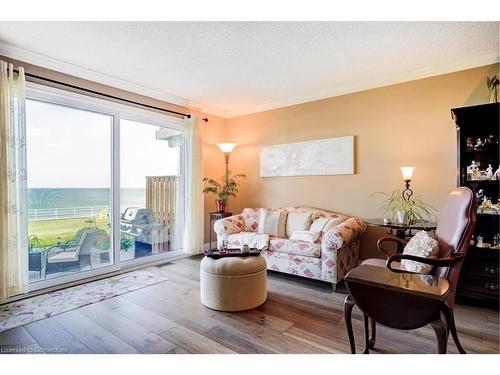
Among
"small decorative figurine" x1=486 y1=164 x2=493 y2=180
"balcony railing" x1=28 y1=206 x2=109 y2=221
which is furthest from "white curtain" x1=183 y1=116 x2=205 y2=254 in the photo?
"small decorative figurine" x1=486 y1=164 x2=493 y2=180

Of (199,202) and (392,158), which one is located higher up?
(392,158)

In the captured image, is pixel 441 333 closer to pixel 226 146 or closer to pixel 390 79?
pixel 390 79

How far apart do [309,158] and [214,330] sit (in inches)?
112

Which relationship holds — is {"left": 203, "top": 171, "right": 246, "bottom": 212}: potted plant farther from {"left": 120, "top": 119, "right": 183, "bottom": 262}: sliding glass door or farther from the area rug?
the area rug

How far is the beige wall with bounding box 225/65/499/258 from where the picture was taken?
10.4ft

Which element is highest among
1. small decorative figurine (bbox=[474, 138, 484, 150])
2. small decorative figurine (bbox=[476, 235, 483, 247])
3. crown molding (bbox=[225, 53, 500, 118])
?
crown molding (bbox=[225, 53, 500, 118])

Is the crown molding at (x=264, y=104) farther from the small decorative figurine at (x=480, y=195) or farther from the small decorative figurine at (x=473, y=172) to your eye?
the small decorative figurine at (x=480, y=195)

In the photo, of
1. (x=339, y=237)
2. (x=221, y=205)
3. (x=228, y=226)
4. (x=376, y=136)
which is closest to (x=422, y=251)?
(x=339, y=237)

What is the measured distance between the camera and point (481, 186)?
9.37 ft

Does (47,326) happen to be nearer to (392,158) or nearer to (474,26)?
(392,158)

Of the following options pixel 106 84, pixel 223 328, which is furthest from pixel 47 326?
pixel 106 84

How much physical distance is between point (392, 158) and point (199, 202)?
9.68 feet

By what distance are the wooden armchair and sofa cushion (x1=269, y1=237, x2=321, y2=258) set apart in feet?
3.76
